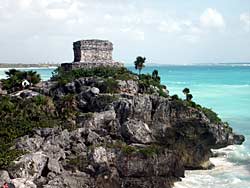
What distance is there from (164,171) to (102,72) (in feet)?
38.4

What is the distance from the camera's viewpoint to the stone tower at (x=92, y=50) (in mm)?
34562

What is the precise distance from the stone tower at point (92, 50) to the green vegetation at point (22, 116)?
747 centimetres

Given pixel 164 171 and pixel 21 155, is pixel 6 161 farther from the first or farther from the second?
pixel 164 171

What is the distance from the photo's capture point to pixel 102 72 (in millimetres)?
31781

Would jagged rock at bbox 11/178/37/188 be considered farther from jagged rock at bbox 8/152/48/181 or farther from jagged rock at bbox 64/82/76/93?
jagged rock at bbox 64/82/76/93

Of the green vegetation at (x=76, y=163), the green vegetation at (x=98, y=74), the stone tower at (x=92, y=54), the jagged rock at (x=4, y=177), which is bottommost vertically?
the jagged rock at (x=4, y=177)

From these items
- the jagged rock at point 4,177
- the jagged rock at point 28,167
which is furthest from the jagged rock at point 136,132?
the jagged rock at point 4,177

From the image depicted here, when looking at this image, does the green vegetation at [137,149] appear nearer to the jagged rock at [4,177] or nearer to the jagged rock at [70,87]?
the jagged rock at [4,177]

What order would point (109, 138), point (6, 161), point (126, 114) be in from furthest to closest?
point (126, 114), point (109, 138), point (6, 161)

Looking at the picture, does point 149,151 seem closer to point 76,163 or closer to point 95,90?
point 76,163

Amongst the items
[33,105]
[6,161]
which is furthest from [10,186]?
[33,105]

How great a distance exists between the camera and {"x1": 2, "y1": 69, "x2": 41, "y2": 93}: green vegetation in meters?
31.8

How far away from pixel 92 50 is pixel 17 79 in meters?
6.55

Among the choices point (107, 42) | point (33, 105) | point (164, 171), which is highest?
point (107, 42)
